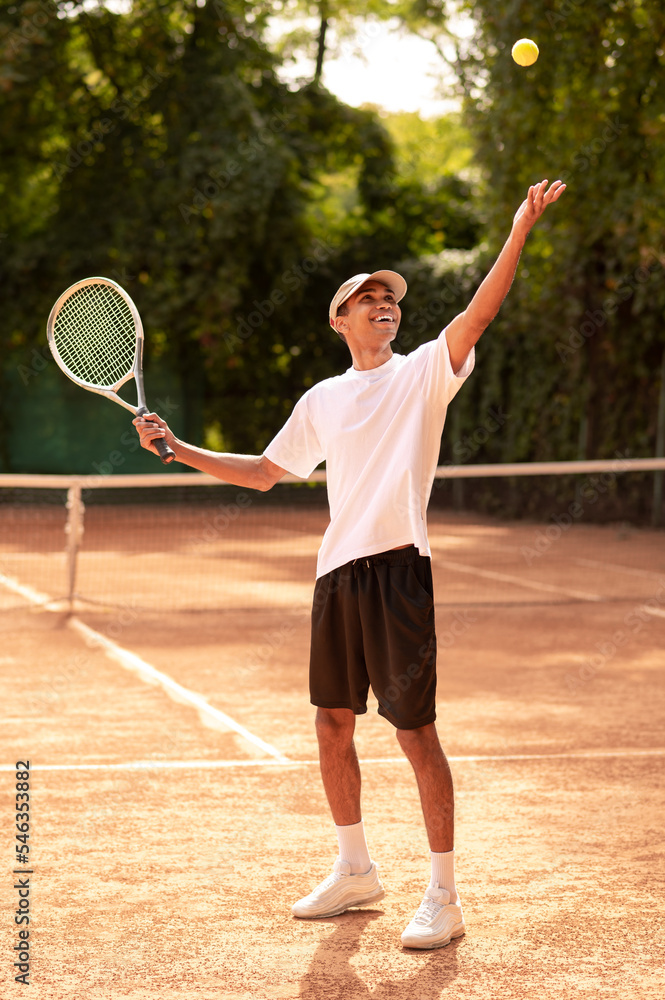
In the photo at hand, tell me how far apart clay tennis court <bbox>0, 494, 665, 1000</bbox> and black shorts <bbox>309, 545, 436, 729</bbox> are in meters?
0.63

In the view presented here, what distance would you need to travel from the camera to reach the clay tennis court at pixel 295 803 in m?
2.93

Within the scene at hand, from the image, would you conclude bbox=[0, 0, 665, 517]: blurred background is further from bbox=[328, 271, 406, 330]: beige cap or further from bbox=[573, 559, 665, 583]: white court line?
bbox=[328, 271, 406, 330]: beige cap

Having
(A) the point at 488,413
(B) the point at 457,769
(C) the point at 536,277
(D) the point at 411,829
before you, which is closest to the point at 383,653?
(D) the point at 411,829

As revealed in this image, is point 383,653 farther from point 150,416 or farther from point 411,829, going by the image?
point 411,829

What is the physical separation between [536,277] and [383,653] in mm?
12497

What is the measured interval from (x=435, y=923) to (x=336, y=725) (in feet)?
1.91

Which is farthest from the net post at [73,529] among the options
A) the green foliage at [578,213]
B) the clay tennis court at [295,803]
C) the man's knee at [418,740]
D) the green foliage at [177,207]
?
the green foliage at [177,207]

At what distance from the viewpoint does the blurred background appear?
605 inches

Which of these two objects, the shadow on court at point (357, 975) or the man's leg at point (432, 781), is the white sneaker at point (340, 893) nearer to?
the shadow on court at point (357, 975)

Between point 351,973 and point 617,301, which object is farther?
point 617,301

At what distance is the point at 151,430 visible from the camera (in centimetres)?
317

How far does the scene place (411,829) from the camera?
4043 mm
